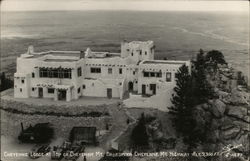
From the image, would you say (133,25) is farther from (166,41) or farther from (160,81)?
(160,81)

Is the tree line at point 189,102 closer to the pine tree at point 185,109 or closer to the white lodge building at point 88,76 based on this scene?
the pine tree at point 185,109

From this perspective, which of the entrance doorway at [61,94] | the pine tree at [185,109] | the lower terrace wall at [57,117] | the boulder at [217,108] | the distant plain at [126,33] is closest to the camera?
the pine tree at [185,109]

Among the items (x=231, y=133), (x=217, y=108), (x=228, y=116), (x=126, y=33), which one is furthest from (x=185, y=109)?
(x=126, y=33)

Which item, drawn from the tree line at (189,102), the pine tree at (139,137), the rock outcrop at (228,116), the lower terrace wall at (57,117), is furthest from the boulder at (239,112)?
the lower terrace wall at (57,117)

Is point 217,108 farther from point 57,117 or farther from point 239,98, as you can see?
point 57,117

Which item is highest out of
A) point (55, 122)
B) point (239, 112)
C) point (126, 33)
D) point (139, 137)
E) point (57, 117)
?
point (126, 33)

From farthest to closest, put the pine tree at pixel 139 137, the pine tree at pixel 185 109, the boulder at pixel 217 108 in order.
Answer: the boulder at pixel 217 108, the pine tree at pixel 185 109, the pine tree at pixel 139 137
